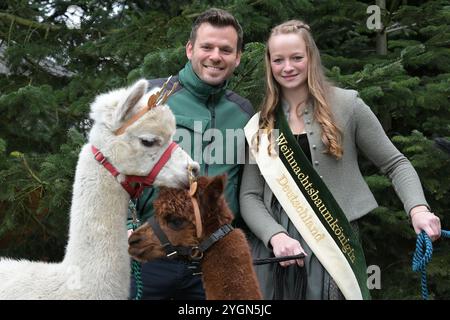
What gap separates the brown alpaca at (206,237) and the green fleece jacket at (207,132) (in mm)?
441

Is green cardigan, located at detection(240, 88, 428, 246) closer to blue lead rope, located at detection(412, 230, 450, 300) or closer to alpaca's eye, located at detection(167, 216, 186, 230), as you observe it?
blue lead rope, located at detection(412, 230, 450, 300)

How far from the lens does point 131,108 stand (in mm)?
2715

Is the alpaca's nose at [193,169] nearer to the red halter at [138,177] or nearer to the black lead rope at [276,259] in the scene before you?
the red halter at [138,177]

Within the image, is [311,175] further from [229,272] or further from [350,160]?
[229,272]

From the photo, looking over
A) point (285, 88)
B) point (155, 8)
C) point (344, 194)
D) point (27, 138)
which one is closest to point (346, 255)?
point (344, 194)

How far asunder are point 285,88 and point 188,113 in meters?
0.52

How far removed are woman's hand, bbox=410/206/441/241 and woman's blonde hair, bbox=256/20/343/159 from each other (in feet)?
1.46

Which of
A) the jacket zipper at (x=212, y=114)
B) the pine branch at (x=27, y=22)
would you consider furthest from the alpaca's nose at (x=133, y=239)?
the pine branch at (x=27, y=22)

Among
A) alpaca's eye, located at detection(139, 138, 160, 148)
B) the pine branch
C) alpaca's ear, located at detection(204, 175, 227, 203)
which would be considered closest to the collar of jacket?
alpaca's eye, located at detection(139, 138, 160, 148)

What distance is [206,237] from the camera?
8.75ft

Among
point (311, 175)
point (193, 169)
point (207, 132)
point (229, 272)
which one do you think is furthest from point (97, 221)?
point (311, 175)

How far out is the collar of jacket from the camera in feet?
10.5
